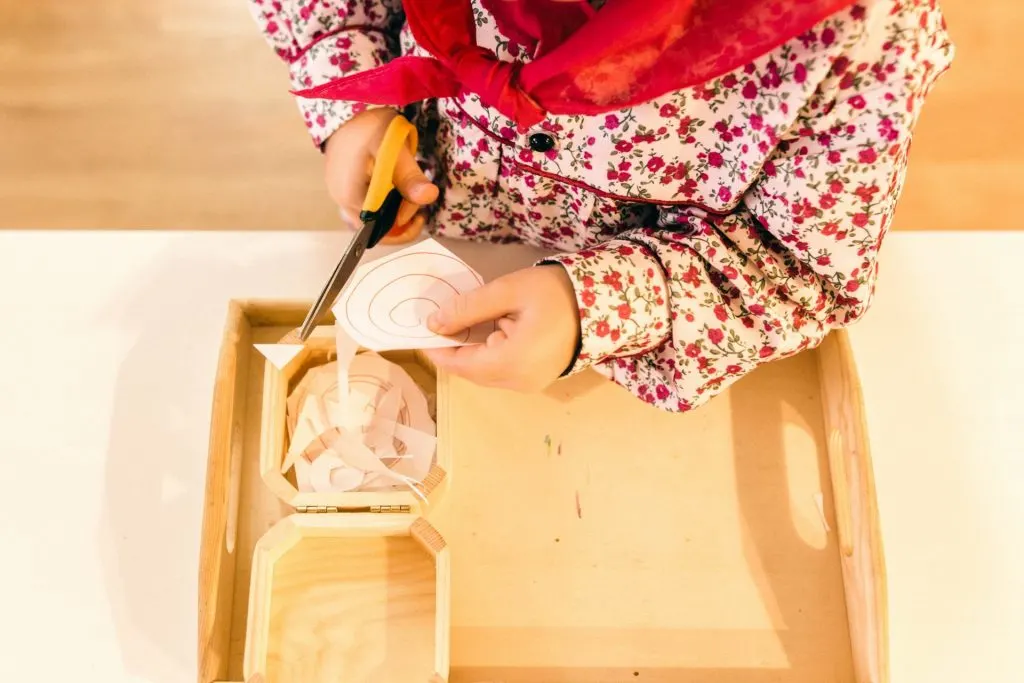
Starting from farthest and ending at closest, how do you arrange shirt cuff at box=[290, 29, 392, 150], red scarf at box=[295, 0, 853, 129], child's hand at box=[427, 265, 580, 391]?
shirt cuff at box=[290, 29, 392, 150] → child's hand at box=[427, 265, 580, 391] → red scarf at box=[295, 0, 853, 129]

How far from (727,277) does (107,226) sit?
883 millimetres

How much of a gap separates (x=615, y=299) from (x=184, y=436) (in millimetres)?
398

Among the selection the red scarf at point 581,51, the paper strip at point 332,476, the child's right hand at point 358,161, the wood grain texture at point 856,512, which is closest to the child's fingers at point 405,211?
the child's right hand at point 358,161

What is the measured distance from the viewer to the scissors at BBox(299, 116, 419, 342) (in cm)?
65

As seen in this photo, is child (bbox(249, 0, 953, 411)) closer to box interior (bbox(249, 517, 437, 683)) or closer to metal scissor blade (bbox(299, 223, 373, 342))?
metal scissor blade (bbox(299, 223, 373, 342))

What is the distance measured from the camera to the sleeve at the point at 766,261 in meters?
0.52

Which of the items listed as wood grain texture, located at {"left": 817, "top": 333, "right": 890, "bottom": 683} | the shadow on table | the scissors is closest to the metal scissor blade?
the scissors

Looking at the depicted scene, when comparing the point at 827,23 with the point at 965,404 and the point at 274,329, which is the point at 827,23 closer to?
the point at 965,404

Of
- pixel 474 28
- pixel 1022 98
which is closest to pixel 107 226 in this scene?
pixel 474 28

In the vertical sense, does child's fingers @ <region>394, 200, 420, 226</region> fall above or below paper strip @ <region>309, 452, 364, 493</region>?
above

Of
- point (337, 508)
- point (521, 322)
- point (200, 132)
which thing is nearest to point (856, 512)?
point (521, 322)

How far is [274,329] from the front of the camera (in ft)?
2.44

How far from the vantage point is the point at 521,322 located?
60cm

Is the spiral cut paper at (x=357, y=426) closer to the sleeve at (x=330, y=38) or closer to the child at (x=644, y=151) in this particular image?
the child at (x=644, y=151)
